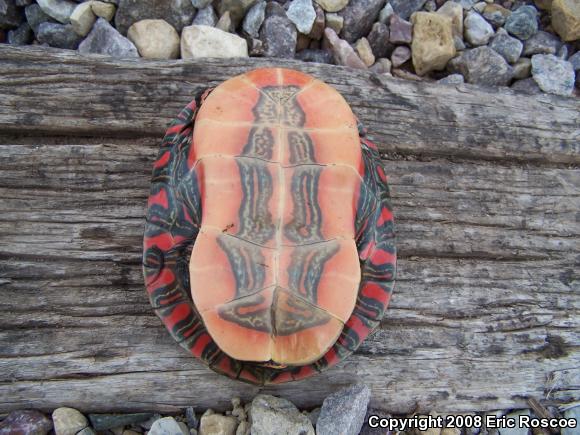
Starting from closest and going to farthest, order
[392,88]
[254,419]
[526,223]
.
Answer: [254,419], [526,223], [392,88]

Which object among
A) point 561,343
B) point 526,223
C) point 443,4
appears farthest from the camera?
point 443,4

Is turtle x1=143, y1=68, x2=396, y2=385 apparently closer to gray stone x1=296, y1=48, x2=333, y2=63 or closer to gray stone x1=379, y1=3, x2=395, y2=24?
gray stone x1=296, y1=48, x2=333, y2=63

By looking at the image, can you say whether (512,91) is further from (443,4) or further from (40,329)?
(40,329)

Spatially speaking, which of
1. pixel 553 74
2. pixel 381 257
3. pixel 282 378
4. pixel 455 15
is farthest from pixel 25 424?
pixel 553 74

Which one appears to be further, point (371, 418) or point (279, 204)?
point (371, 418)

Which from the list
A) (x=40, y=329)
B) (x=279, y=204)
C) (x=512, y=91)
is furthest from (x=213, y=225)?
(x=512, y=91)

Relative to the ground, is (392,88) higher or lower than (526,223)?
higher

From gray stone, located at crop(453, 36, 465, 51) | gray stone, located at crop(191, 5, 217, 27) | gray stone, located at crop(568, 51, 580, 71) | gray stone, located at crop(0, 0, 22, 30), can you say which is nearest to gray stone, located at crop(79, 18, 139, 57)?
gray stone, located at crop(191, 5, 217, 27)

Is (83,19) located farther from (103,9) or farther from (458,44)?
(458,44)
